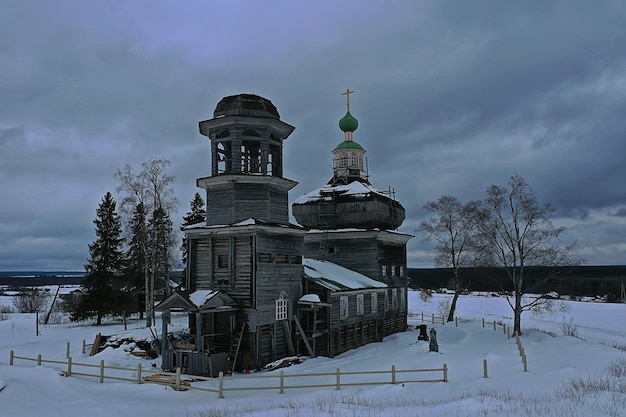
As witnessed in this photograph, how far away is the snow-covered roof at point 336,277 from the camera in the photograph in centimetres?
2664

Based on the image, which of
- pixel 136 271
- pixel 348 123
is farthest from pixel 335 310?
pixel 136 271

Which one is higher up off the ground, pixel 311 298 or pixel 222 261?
pixel 222 261

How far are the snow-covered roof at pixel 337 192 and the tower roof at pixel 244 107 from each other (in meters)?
11.7

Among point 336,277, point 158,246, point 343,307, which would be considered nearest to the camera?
point 343,307

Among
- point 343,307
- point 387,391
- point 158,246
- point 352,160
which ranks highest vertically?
point 352,160

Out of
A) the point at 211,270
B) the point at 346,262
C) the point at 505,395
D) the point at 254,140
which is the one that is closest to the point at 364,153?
the point at 346,262

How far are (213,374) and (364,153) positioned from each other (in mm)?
25243

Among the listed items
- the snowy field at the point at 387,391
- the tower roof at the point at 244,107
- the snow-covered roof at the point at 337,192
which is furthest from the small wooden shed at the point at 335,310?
the tower roof at the point at 244,107

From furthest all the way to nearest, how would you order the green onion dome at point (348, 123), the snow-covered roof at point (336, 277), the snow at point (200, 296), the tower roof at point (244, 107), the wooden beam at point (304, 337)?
the green onion dome at point (348, 123) → the snow-covered roof at point (336, 277) → the wooden beam at point (304, 337) → the tower roof at point (244, 107) → the snow at point (200, 296)

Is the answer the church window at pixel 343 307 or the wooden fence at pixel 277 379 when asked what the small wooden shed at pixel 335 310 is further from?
the wooden fence at pixel 277 379

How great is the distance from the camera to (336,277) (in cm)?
2909

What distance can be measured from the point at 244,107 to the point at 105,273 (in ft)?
73.3

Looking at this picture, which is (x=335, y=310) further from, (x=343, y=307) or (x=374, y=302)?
(x=374, y=302)

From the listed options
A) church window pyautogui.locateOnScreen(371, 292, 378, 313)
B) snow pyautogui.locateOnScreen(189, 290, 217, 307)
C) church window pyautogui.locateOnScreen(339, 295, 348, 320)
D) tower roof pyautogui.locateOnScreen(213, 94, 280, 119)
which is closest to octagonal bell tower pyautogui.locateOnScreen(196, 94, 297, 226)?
tower roof pyautogui.locateOnScreen(213, 94, 280, 119)
